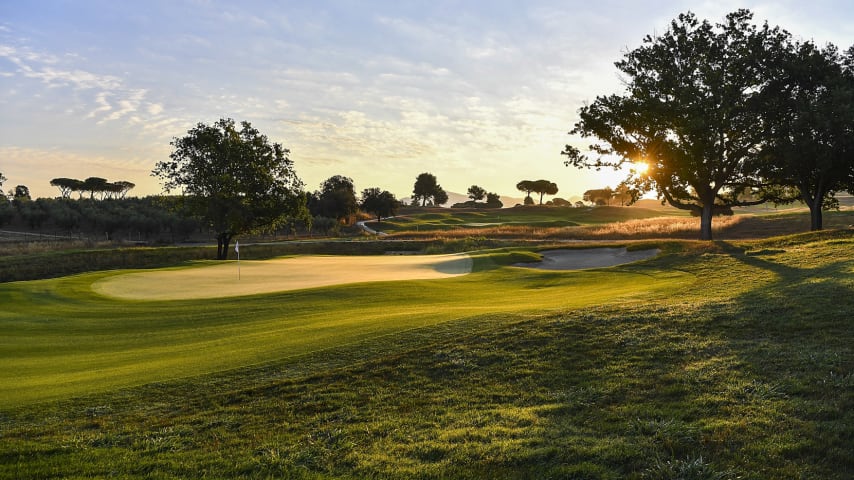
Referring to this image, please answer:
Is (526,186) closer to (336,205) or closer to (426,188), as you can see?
(426,188)

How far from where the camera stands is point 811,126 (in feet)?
102

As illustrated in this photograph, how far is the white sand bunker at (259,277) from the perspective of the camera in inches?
958

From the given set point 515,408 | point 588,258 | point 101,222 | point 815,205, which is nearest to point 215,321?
point 515,408

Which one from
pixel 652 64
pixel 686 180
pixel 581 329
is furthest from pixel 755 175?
pixel 581 329

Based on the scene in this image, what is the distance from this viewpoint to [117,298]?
22.1 metres

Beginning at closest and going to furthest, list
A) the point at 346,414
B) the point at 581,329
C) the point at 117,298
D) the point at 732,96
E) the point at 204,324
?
the point at 346,414 < the point at 581,329 < the point at 204,324 < the point at 117,298 < the point at 732,96

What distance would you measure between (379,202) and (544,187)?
77.0 m

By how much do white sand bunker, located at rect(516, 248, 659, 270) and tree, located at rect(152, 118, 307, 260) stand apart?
2477 cm

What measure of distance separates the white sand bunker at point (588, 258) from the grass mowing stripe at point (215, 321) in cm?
630

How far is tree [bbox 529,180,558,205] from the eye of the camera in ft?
553

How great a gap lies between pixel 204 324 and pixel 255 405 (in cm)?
929

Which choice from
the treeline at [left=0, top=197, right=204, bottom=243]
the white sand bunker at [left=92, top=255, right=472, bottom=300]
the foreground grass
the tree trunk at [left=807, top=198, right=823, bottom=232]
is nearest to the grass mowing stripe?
the foreground grass

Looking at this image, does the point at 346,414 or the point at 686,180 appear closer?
the point at 346,414

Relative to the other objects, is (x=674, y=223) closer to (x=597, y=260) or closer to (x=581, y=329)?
(x=597, y=260)
